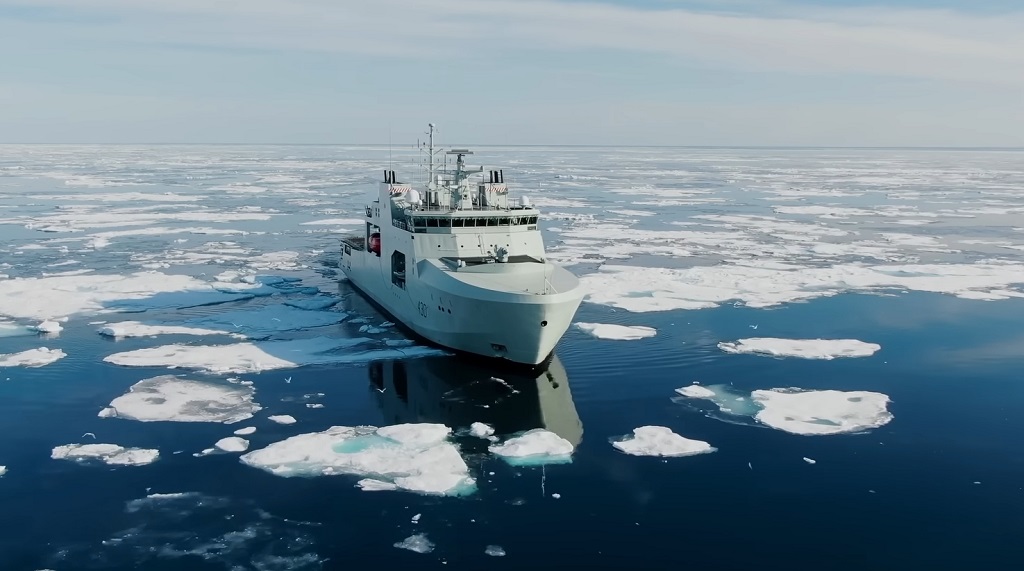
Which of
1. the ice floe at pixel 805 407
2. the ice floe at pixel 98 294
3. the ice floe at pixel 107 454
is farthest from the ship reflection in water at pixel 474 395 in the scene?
the ice floe at pixel 98 294

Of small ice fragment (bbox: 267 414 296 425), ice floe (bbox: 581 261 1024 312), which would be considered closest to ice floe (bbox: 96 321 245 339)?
Answer: small ice fragment (bbox: 267 414 296 425)

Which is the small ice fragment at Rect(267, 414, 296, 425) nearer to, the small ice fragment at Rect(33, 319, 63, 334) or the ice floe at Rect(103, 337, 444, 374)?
the ice floe at Rect(103, 337, 444, 374)

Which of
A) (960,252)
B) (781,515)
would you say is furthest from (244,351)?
(960,252)

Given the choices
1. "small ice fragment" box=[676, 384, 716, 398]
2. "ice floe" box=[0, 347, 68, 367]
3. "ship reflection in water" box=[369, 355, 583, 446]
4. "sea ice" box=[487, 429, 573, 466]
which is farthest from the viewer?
"ice floe" box=[0, 347, 68, 367]

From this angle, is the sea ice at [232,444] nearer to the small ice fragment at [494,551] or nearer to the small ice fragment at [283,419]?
the small ice fragment at [283,419]

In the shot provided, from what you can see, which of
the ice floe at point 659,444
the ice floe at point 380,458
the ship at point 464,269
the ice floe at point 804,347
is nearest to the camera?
the ice floe at point 380,458

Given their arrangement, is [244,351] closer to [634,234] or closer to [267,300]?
[267,300]
